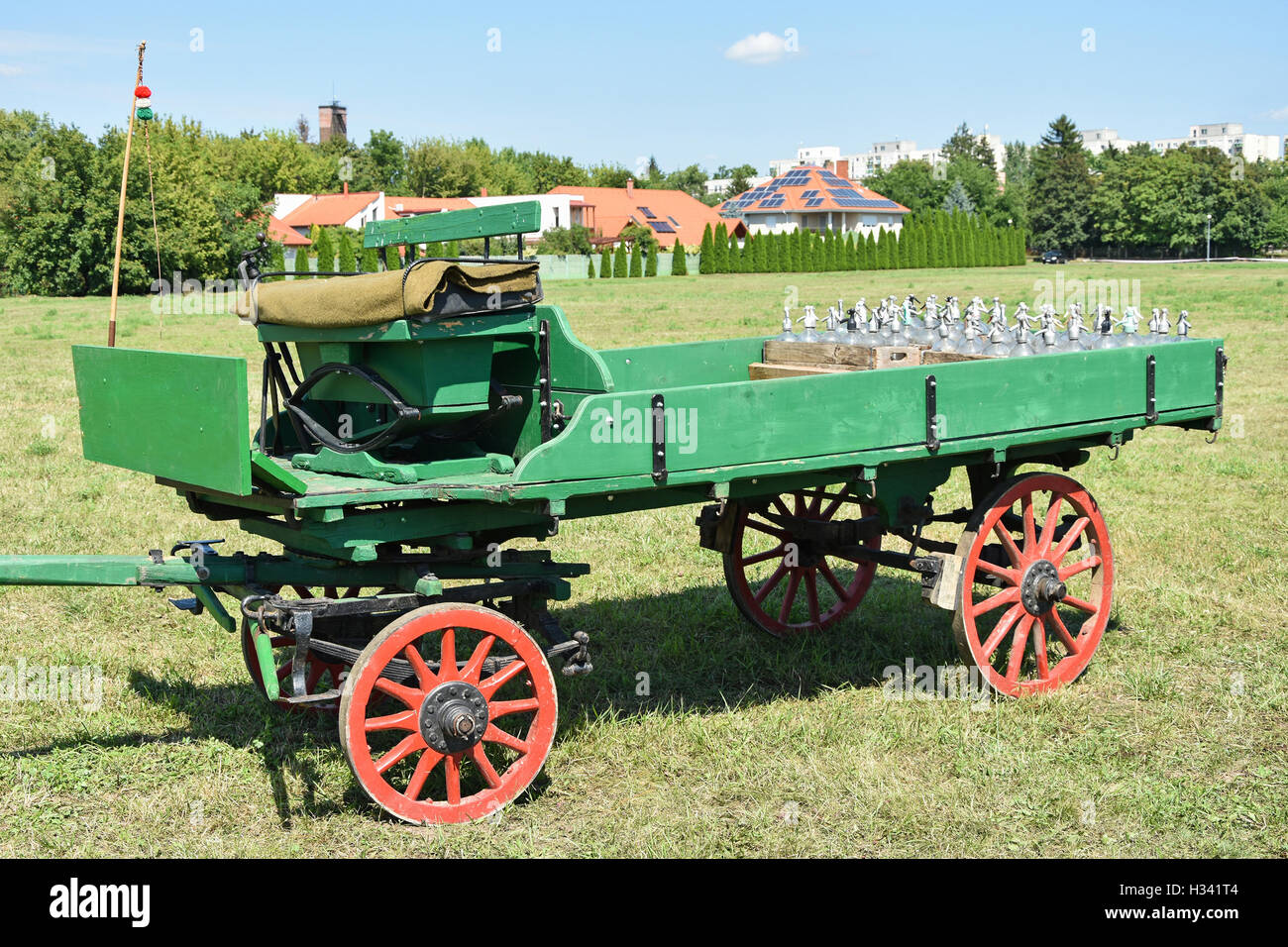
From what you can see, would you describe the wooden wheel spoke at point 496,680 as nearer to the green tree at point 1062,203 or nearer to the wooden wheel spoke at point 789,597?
the wooden wheel spoke at point 789,597

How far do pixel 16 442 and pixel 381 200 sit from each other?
230 ft

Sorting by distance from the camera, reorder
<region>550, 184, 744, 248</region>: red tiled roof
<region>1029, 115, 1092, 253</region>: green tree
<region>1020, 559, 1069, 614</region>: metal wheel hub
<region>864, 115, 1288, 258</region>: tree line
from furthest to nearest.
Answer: <region>1029, 115, 1092, 253</region>: green tree < <region>550, 184, 744, 248</region>: red tiled roof < <region>864, 115, 1288, 258</region>: tree line < <region>1020, 559, 1069, 614</region>: metal wheel hub

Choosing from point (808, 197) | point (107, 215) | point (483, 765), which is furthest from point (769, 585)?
point (808, 197)

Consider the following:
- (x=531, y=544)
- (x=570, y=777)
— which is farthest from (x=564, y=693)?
(x=531, y=544)

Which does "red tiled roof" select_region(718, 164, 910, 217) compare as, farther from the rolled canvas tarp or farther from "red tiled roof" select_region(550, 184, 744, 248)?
the rolled canvas tarp

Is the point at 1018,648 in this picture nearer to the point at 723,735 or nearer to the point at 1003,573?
the point at 1003,573

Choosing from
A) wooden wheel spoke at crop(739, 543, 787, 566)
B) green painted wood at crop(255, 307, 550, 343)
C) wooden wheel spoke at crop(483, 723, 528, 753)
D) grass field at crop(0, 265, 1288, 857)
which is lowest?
grass field at crop(0, 265, 1288, 857)

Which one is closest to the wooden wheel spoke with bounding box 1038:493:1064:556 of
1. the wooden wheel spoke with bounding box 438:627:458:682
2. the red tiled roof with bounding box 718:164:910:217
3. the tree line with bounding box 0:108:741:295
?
the wooden wheel spoke with bounding box 438:627:458:682

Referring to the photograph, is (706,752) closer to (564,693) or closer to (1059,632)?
(564,693)

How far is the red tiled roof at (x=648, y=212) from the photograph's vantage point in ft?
304

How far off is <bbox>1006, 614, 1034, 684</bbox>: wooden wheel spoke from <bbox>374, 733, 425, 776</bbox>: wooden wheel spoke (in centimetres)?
279

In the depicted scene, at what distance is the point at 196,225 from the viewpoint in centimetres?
5322

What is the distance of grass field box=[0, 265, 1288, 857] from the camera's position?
187 inches

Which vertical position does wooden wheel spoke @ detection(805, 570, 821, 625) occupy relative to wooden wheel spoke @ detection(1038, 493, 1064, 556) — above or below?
below
